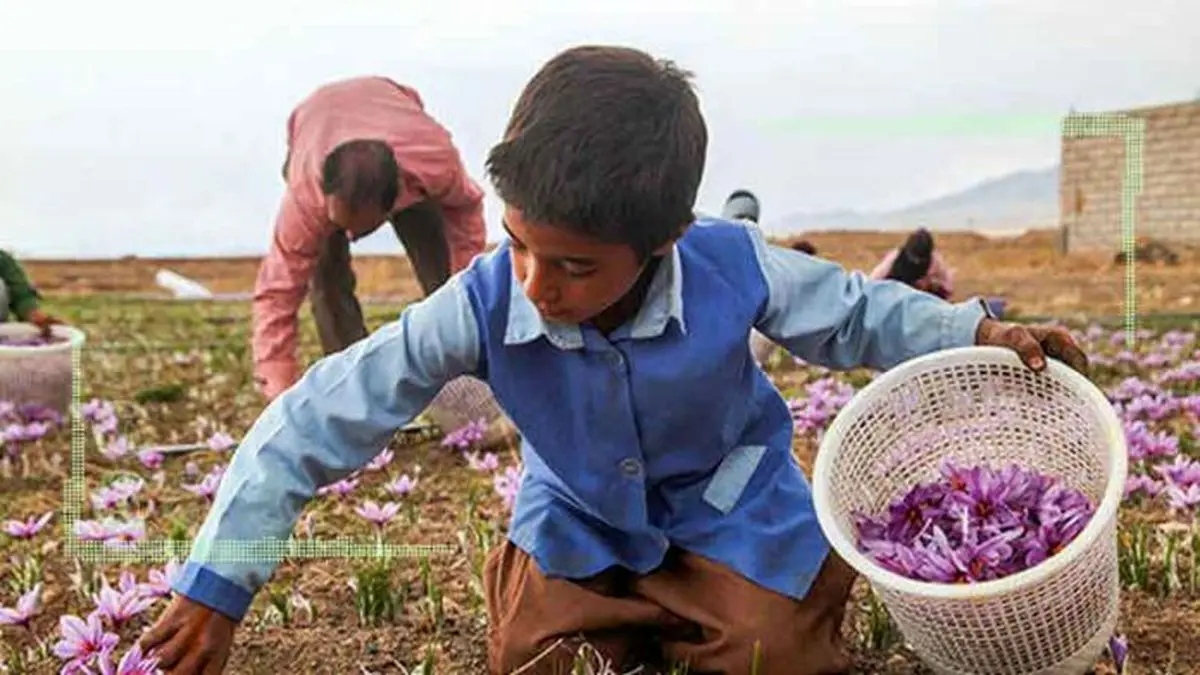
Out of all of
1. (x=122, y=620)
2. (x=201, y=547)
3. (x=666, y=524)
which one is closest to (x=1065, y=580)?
(x=666, y=524)

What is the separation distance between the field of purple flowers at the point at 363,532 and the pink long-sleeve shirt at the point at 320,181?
37 cm

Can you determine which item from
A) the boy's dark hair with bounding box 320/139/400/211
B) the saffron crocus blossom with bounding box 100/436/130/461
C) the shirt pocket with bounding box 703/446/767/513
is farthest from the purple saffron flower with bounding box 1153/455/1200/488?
the saffron crocus blossom with bounding box 100/436/130/461

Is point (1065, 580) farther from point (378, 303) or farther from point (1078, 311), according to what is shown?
point (1078, 311)

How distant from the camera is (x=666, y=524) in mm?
2461

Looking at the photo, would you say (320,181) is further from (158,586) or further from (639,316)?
(639,316)

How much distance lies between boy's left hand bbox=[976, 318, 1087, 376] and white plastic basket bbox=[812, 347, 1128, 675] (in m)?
0.02

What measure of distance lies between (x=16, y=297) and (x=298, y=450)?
10.8 feet

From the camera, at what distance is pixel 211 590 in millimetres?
2086

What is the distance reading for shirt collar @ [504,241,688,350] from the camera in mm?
2268

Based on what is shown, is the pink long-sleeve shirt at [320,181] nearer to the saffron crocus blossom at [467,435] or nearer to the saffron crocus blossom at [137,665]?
the saffron crocus blossom at [467,435]

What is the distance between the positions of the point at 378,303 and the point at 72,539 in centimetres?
238

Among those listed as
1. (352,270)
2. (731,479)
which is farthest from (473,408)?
(731,479)

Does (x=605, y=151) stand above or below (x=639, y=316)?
above

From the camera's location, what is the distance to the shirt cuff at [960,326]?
2377 millimetres
